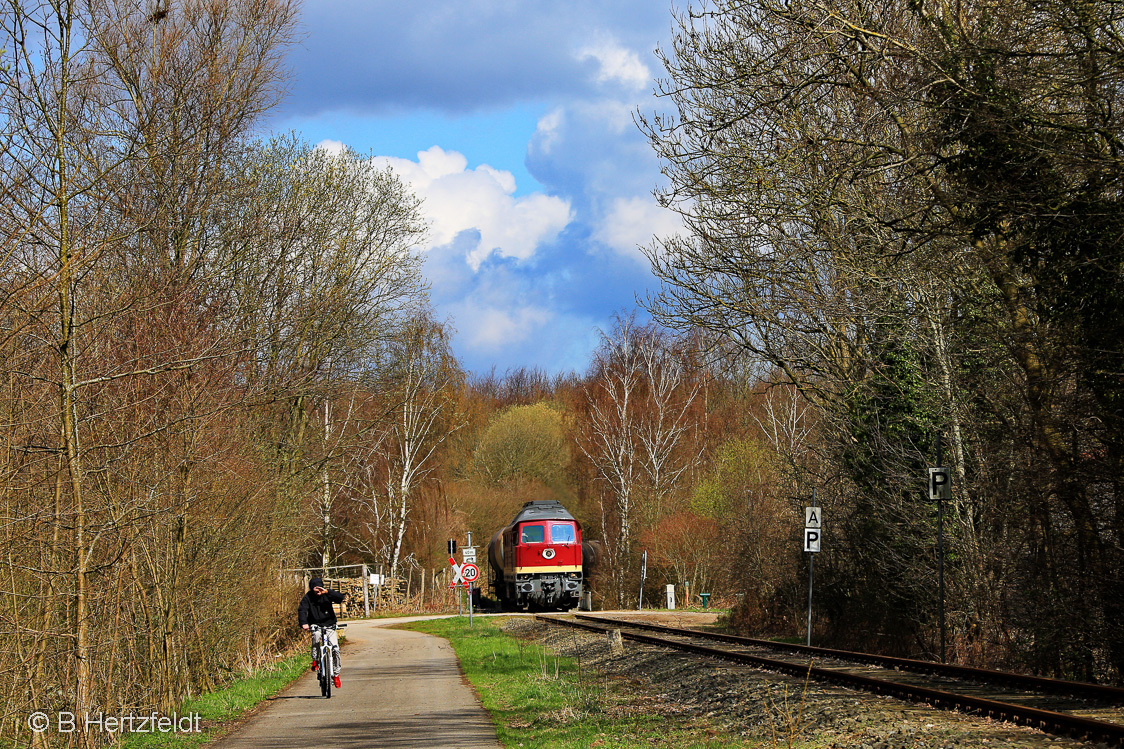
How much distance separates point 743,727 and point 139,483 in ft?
24.4

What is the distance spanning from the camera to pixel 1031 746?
7.91 meters

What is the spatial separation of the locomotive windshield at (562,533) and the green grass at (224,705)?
20.3 m

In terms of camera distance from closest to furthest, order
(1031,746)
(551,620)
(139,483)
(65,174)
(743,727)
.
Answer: (1031,746) < (65,174) < (743,727) < (139,483) < (551,620)

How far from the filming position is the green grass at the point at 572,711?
32.6 ft

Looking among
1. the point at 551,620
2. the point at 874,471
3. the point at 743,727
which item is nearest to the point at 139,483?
the point at 743,727

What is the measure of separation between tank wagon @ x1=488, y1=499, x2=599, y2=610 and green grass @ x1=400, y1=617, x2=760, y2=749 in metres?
19.9

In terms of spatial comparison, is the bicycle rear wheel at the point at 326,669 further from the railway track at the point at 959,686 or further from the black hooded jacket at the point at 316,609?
the railway track at the point at 959,686

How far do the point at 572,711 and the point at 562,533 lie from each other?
2852 centimetres

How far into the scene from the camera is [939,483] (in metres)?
15.0

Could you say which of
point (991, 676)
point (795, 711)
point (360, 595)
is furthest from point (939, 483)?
point (360, 595)

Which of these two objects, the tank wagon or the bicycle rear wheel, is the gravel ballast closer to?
the bicycle rear wheel

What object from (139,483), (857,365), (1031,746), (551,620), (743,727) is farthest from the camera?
(551,620)

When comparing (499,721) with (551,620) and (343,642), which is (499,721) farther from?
(551,620)

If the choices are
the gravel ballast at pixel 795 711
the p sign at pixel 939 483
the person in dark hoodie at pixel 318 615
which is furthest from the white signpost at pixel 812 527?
the person in dark hoodie at pixel 318 615
